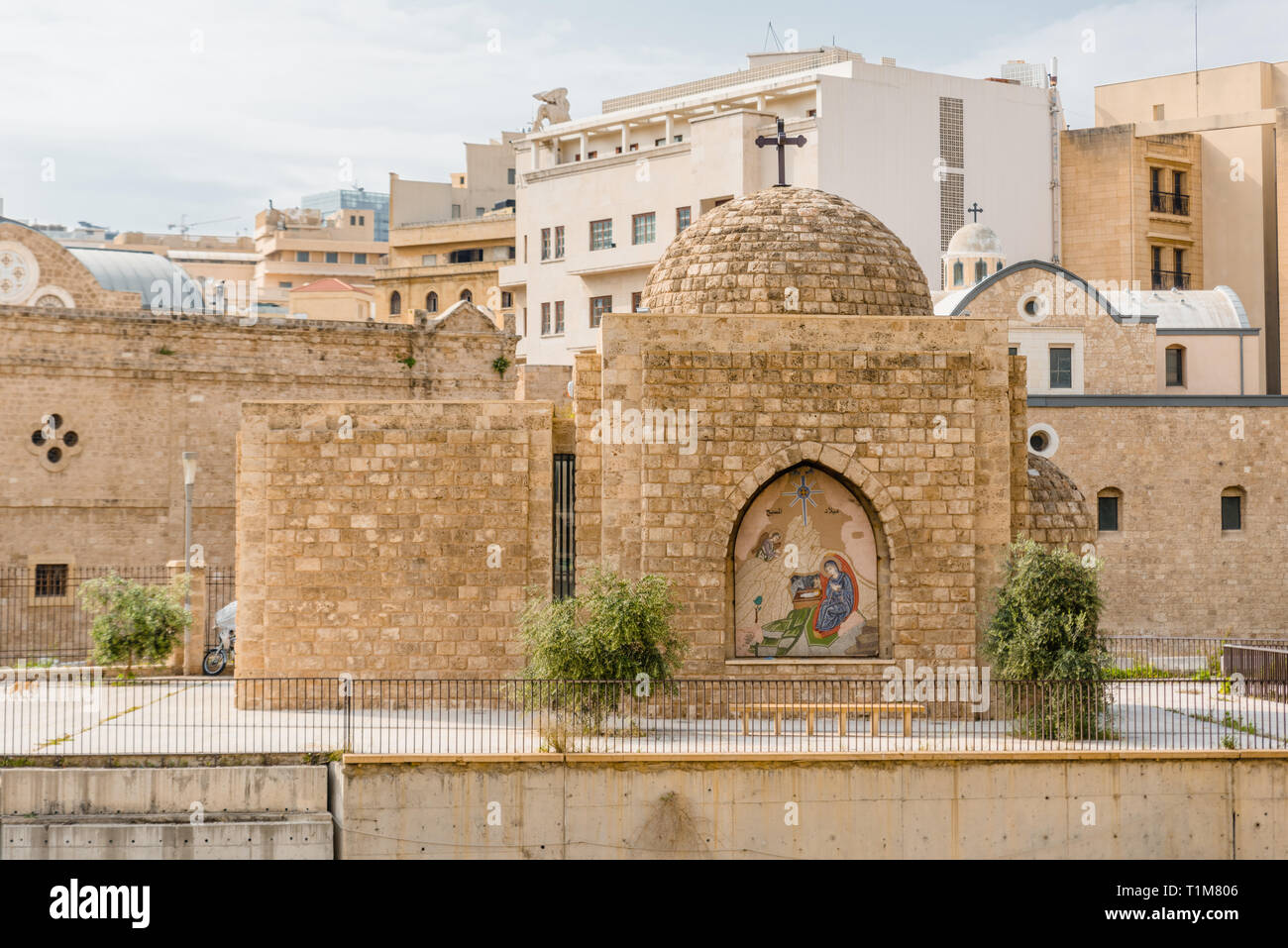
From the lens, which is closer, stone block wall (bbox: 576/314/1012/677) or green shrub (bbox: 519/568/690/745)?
green shrub (bbox: 519/568/690/745)

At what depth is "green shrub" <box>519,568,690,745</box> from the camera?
776 inches

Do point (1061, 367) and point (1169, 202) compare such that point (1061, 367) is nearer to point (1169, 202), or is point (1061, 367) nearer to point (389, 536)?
point (1169, 202)

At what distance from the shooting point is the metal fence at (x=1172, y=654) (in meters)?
26.6

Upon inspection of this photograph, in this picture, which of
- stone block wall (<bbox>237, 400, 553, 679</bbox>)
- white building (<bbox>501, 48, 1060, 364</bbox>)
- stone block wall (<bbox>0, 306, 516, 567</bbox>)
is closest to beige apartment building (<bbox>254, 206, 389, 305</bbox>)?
white building (<bbox>501, 48, 1060, 364</bbox>)

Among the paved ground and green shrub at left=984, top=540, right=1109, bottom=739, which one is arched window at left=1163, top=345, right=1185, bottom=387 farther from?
green shrub at left=984, top=540, right=1109, bottom=739

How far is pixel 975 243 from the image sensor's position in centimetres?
4288

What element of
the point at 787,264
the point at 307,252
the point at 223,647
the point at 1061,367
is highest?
the point at 307,252

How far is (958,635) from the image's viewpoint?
21781 millimetres

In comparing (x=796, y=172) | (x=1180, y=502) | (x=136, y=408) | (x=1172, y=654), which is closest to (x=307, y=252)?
(x=796, y=172)

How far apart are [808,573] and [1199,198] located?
34796 millimetres

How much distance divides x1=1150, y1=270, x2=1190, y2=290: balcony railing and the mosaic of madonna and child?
31.7m
